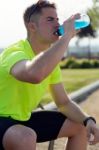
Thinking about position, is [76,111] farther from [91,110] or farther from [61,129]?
[91,110]

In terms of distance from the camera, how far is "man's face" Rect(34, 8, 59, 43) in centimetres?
401

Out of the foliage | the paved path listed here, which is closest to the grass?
the paved path

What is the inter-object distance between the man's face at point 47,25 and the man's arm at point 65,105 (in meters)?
0.60

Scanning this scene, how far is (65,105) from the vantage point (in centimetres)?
456

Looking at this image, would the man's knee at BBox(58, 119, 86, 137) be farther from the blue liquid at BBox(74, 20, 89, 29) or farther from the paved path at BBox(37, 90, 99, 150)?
the paved path at BBox(37, 90, 99, 150)

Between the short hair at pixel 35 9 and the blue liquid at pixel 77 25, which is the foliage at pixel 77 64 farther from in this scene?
the blue liquid at pixel 77 25

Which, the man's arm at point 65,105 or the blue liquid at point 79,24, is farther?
the man's arm at point 65,105

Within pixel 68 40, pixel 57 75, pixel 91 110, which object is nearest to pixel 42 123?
pixel 57 75

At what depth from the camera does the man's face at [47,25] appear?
4.01 metres

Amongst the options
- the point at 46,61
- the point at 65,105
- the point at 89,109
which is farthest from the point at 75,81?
the point at 46,61

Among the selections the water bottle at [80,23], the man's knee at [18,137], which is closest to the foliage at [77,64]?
the water bottle at [80,23]

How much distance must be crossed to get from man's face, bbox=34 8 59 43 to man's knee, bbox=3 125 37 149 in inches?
26.3

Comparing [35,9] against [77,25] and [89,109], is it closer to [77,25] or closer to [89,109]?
[77,25]

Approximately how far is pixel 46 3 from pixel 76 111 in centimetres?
94
